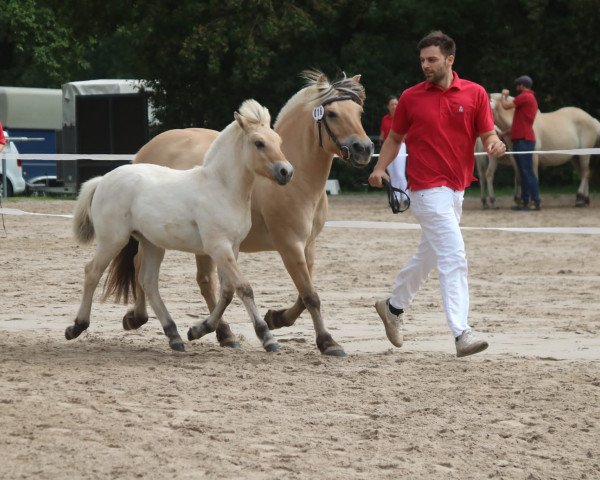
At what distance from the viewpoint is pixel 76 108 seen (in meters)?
32.0

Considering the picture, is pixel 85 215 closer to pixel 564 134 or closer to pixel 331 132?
pixel 331 132

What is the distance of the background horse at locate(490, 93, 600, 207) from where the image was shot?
2398 centimetres

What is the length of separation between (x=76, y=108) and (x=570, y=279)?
21.1 meters

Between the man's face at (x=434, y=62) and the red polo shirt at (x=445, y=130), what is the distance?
11 cm

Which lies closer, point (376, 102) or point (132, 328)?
point (132, 328)

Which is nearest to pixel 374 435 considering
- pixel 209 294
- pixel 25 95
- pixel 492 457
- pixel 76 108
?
pixel 492 457

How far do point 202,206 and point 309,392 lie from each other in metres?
1.67

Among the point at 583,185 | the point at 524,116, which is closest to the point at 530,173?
the point at 524,116

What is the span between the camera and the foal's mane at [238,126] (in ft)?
27.0

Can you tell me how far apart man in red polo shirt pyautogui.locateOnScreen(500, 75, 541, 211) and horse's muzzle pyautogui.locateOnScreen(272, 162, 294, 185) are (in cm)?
1536

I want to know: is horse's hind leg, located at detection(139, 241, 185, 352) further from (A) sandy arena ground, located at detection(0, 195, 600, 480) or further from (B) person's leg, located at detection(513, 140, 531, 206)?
(B) person's leg, located at detection(513, 140, 531, 206)

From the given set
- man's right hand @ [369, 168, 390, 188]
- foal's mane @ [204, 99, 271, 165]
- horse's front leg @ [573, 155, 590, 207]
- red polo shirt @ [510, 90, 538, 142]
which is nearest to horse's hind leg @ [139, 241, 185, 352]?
foal's mane @ [204, 99, 271, 165]

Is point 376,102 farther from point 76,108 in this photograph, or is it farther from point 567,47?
point 76,108

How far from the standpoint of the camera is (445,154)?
310 inches
